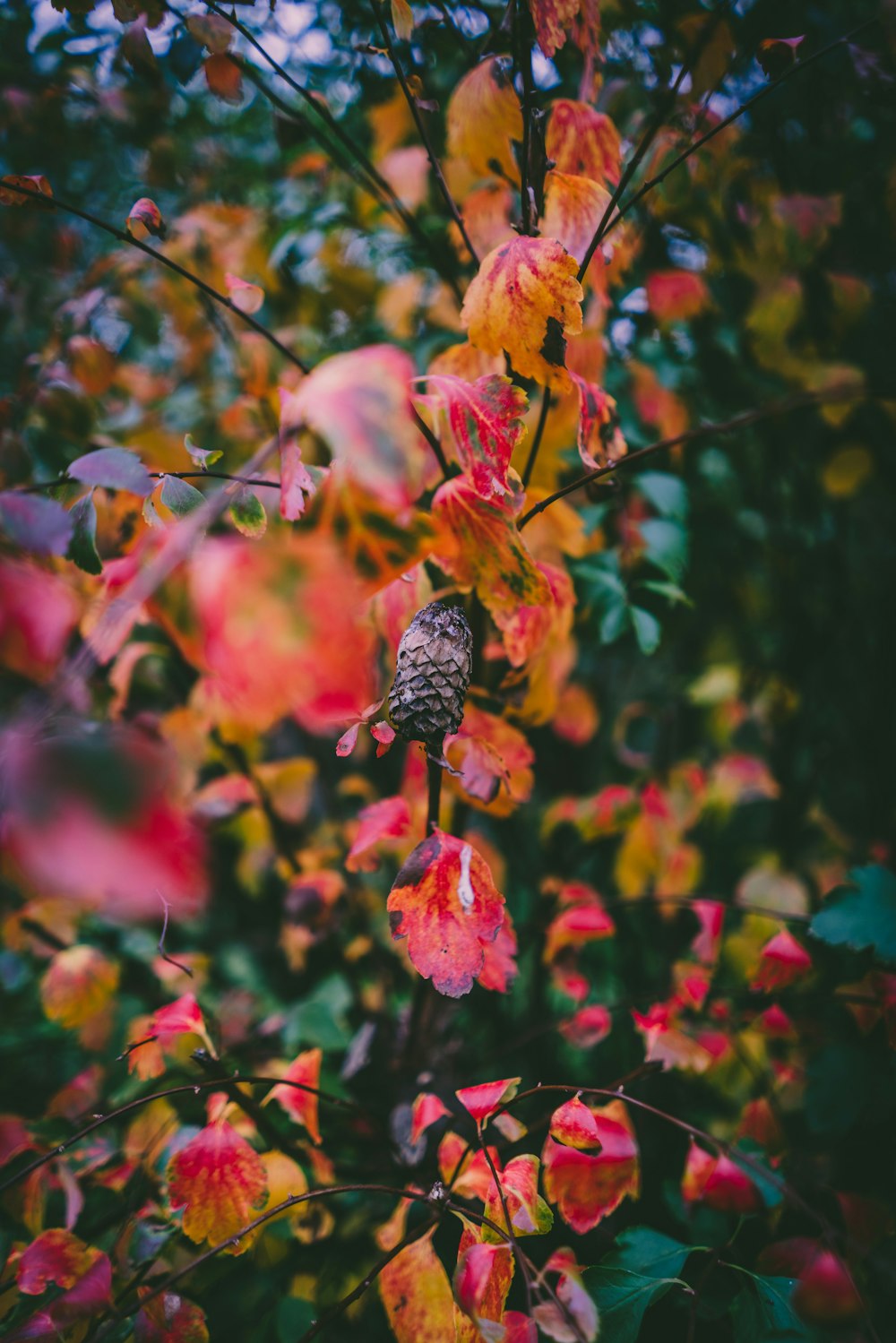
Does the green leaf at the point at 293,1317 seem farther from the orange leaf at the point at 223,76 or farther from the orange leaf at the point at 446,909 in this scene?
the orange leaf at the point at 223,76

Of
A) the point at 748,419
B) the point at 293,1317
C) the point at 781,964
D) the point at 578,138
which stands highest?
the point at 578,138

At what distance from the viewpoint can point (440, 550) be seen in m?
0.61

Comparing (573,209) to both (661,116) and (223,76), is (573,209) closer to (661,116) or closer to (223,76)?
(661,116)

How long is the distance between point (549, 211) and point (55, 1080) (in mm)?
1837

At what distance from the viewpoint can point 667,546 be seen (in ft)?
3.16

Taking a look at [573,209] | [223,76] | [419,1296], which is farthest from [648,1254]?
[223,76]

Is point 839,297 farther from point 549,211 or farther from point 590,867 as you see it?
point 590,867

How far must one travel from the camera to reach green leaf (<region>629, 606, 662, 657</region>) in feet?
2.90

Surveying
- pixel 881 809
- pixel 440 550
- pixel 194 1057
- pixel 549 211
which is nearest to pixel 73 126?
pixel 549 211

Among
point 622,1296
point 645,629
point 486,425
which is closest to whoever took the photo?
point 486,425

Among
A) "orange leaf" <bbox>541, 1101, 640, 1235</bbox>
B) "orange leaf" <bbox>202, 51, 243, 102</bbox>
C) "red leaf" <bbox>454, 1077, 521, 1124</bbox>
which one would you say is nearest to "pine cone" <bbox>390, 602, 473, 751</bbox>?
"red leaf" <bbox>454, 1077, 521, 1124</bbox>

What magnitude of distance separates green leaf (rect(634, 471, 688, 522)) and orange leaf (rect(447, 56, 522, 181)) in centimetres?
45

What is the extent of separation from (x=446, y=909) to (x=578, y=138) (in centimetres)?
80

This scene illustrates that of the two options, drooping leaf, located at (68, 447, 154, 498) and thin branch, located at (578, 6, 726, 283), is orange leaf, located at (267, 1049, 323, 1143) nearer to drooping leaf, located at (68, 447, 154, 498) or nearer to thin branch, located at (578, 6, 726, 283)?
drooping leaf, located at (68, 447, 154, 498)
